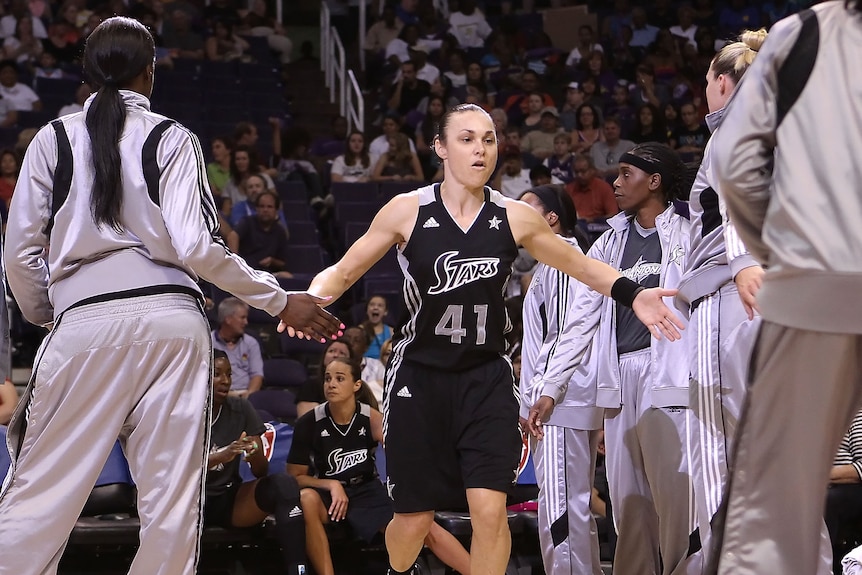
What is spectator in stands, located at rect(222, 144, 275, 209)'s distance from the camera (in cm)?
1141

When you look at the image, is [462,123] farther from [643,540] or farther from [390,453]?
[643,540]

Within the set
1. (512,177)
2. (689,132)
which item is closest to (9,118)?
(512,177)

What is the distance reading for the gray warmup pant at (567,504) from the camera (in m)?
5.50

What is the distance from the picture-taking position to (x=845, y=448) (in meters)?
6.86

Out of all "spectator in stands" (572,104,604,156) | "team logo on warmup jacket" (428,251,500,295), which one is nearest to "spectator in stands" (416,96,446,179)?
"spectator in stands" (572,104,604,156)

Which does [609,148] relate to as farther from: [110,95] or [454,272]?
[110,95]

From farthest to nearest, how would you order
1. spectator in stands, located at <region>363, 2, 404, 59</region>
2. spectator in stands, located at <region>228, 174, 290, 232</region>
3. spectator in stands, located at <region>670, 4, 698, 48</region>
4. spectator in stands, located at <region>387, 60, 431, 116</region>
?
spectator in stands, located at <region>670, 4, 698, 48</region>, spectator in stands, located at <region>363, 2, 404, 59</region>, spectator in stands, located at <region>387, 60, 431, 116</region>, spectator in stands, located at <region>228, 174, 290, 232</region>

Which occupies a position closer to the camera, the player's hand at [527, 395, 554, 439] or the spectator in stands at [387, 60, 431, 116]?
the player's hand at [527, 395, 554, 439]

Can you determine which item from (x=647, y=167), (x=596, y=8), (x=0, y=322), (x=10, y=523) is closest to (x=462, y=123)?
(x=647, y=167)

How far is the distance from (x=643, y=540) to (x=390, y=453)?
154cm

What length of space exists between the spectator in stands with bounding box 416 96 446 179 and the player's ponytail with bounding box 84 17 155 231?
9153 millimetres

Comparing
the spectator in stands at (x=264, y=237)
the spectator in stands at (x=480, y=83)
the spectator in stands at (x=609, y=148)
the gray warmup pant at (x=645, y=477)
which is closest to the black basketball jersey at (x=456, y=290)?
the gray warmup pant at (x=645, y=477)

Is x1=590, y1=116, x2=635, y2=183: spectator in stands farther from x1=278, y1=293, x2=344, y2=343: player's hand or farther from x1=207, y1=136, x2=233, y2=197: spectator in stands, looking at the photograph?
x1=278, y1=293, x2=344, y2=343: player's hand

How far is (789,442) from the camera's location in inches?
101
